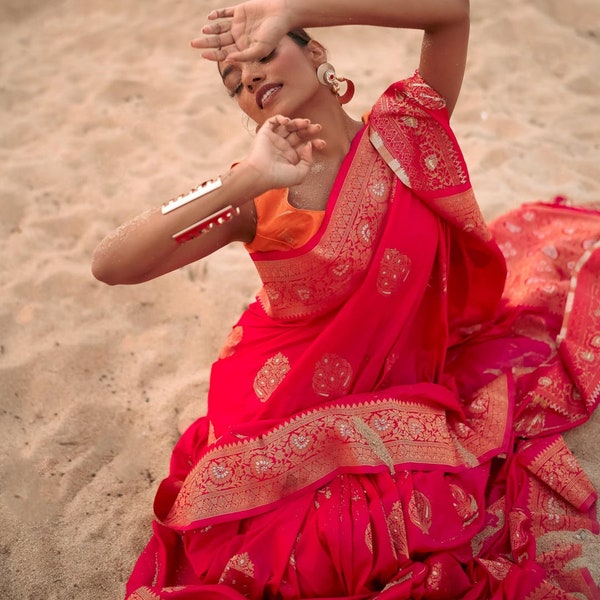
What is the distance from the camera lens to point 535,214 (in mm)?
2387

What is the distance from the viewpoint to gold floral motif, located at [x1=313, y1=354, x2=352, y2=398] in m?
1.71

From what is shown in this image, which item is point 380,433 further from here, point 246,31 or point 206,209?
point 246,31

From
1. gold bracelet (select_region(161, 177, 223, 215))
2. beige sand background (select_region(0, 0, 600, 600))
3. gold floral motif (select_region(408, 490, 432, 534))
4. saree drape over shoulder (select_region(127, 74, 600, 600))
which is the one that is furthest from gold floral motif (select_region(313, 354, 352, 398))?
beige sand background (select_region(0, 0, 600, 600))

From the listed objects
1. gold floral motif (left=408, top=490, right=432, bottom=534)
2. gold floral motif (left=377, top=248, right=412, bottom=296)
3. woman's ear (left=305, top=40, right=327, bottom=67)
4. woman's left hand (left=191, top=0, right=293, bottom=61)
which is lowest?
gold floral motif (left=408, top=490, right=432, bottom=534)

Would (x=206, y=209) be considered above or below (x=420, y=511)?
above

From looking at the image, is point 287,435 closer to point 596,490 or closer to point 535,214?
→ point 596,490

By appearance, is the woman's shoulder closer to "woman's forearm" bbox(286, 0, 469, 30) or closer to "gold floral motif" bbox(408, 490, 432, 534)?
"woman's forearm" bbox(286, 0, 469, 30)

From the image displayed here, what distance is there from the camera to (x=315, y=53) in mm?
1608

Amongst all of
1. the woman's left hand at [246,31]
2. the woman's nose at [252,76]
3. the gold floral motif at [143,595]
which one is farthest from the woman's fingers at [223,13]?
the gold floral motif at [143,595]

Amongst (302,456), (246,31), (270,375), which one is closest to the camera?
(246,31)

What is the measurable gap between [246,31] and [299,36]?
122 mm

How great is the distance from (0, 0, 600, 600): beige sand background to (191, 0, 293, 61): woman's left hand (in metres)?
0.60

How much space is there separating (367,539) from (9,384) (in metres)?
1.27

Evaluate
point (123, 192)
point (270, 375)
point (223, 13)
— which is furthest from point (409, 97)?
point (123, 192)
